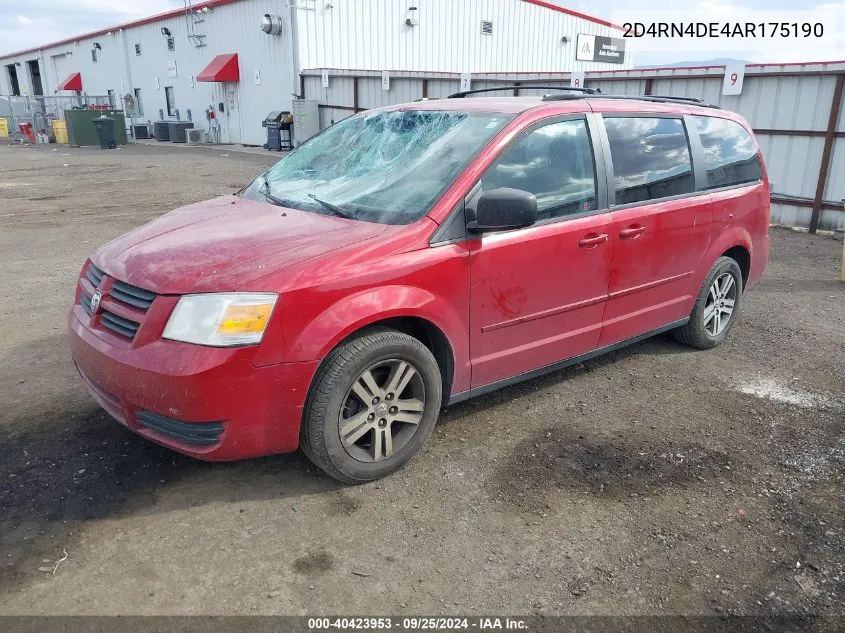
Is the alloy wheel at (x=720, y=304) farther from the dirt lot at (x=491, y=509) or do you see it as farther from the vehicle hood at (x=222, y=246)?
the vehicle hood at (x=222, y=246)

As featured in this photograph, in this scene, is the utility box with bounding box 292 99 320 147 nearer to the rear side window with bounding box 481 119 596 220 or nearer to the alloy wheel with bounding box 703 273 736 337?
the alloy wheel with bounding box 703 273 736 337

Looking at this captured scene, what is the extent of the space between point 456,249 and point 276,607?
5.89 feet

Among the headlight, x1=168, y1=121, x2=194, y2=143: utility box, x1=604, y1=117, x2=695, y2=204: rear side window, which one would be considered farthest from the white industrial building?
the headlight

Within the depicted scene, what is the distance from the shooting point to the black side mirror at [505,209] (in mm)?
3256

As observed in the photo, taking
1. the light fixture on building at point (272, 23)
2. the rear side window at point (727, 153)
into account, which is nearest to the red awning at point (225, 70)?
the light fixture on building at point (272, 23)

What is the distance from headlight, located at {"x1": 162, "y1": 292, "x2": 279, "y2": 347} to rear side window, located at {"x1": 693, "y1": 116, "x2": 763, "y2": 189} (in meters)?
3.42

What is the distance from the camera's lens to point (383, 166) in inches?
150

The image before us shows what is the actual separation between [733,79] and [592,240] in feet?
27.7

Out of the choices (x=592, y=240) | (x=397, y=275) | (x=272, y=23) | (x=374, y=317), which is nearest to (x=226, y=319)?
(x=374, y=317)

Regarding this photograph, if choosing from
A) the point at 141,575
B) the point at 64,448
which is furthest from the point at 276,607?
the point at 64,448

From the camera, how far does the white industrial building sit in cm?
2295

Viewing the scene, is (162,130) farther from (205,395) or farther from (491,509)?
(491,509)

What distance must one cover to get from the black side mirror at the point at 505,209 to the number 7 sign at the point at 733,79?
9037 mm

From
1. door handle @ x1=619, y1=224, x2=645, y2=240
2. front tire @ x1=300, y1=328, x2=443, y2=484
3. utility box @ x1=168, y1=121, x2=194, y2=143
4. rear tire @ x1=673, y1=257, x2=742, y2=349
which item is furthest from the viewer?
utility box @ x1=168, y1=121, x2=194, y2=143
